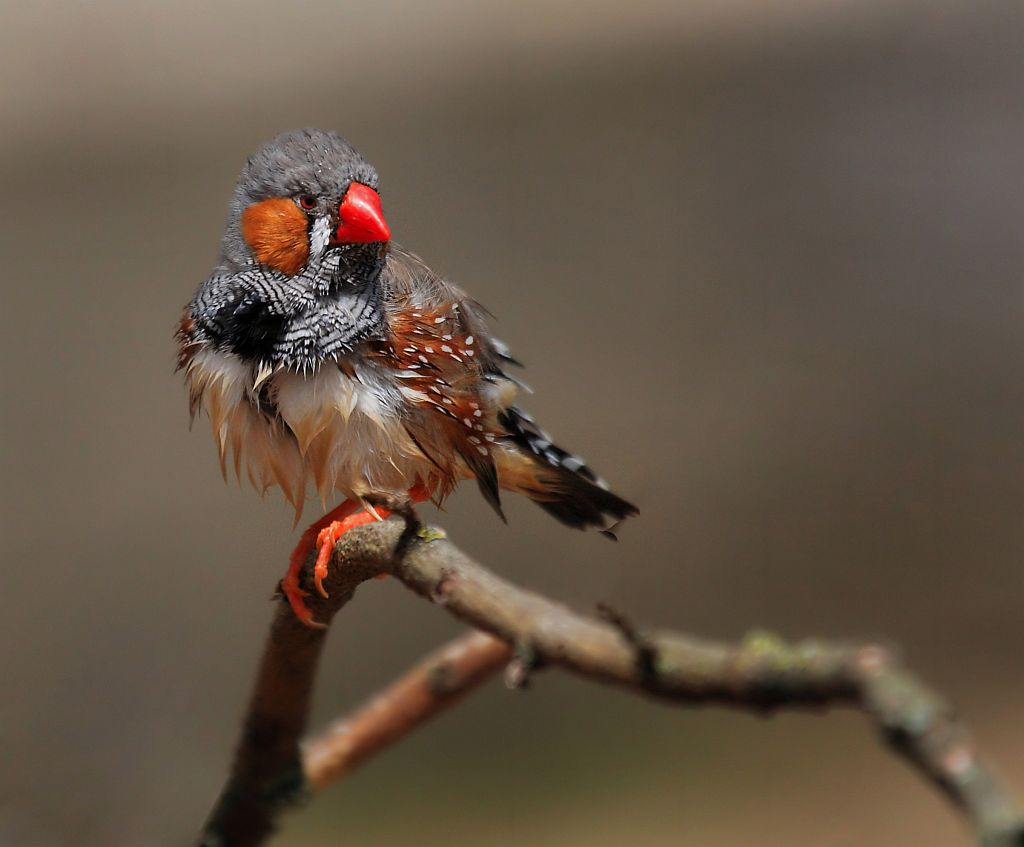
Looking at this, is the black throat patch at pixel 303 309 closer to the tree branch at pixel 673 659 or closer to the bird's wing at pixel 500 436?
the bird's wing at pixel 500 436

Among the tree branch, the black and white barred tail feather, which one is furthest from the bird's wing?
the tree branch

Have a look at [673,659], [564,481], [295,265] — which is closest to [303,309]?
[295,265]

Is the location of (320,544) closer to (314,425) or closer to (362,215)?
(314,425)

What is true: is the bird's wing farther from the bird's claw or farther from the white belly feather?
the bird's claw

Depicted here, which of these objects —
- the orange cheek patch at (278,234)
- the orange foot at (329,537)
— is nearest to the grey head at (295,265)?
the orange cheek patch at (278,234)

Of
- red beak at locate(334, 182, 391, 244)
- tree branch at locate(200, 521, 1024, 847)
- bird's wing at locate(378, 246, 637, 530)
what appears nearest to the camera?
tree branch at locate(200, 521, 1024, 847)
